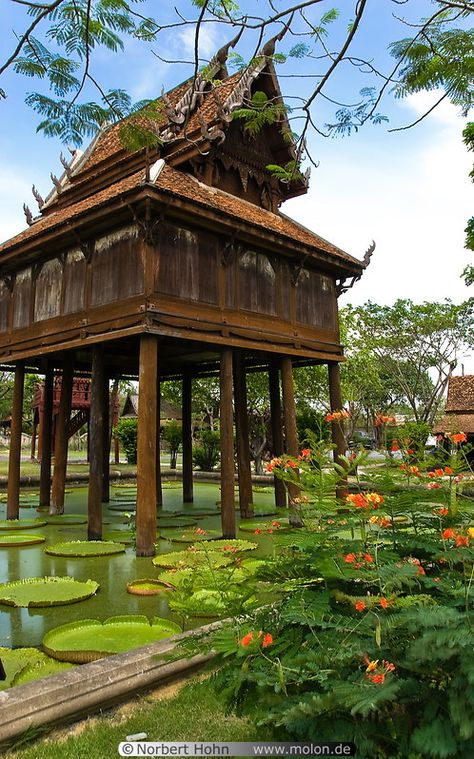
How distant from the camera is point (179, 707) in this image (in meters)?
3.57

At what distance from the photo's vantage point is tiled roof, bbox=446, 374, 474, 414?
1225 inches

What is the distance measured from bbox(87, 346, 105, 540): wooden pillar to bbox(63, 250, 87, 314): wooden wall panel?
106 centimetres

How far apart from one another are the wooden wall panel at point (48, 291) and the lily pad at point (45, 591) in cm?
569

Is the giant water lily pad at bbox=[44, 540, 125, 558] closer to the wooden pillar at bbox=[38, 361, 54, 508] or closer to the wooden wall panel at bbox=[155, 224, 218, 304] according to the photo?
the wooden wall panel at bbox=[155, 224, 218, 304]

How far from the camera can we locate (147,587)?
6852 millimetres

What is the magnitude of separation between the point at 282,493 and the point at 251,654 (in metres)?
11.2

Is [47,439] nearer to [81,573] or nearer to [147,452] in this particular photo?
[147,452]

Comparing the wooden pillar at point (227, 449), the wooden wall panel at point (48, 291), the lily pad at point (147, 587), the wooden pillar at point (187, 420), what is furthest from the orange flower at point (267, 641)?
the wooden pillar at point (187, 420)

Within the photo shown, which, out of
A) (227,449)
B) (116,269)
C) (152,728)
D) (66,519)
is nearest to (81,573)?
(227,449)

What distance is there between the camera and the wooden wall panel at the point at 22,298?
1196 centimetres

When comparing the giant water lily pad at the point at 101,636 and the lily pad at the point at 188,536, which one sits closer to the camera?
the giant water lily pad at the point at 101,636

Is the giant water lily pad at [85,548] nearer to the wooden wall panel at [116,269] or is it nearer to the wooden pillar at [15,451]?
the wooden pillar at [15,451]

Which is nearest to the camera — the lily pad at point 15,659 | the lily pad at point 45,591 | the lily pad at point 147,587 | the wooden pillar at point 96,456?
the lily pad at point 15,659

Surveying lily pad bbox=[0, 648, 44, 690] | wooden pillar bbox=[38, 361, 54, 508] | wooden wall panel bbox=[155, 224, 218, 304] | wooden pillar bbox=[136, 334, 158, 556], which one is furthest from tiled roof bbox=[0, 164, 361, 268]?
lily pad bbox=[0, 648, 44, 690]
